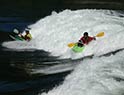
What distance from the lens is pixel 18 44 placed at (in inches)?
950

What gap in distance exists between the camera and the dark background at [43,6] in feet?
135

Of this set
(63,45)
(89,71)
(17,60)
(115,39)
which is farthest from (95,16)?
(89,71)

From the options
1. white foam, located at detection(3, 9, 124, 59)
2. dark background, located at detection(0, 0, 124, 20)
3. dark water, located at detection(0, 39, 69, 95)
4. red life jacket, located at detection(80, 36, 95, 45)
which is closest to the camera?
dark water, located at detection(0, 39, 69, 95)

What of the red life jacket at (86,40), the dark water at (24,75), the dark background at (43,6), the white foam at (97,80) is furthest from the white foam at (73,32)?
the dark background at (43,6)

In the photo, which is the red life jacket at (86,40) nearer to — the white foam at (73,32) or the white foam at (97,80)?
the white foam at (73,32)

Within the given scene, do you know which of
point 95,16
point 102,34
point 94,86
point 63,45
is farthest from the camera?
point 95,16

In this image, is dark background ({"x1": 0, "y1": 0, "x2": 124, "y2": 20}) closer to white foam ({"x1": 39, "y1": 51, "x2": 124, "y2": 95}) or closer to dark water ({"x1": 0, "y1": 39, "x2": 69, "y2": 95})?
dark water ({"x1": 0, "y1": 39, "x2": 69, "y2": 95})

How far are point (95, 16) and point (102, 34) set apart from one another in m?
5.26

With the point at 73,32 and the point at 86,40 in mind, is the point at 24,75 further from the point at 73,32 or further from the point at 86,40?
the point at 73,32

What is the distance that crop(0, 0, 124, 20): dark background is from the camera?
41.3 meters

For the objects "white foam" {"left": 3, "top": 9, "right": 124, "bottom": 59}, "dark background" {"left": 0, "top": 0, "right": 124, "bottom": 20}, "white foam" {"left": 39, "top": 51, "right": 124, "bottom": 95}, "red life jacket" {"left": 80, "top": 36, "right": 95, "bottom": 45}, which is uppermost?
"dark background" {"left": 0, "top": 0, "right": 124, "bottom": 20}

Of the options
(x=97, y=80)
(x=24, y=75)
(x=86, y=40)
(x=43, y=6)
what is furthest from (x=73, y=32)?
(x=43, y=6)

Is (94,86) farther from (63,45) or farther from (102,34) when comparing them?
(63,45)

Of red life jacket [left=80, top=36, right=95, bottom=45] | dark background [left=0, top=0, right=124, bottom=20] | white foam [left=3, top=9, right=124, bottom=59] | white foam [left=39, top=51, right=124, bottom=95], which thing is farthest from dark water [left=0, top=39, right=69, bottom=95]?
dark background [left=0, top=0, right=124, bottom=20]
